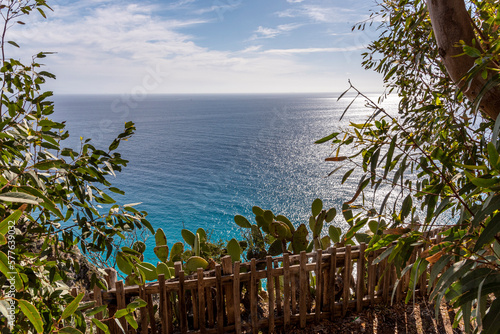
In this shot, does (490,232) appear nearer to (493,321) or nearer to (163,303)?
(493,321)

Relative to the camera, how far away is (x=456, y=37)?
1379 millimetres

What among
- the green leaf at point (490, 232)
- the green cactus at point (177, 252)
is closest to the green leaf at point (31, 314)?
the green leaf at point (490, 232)

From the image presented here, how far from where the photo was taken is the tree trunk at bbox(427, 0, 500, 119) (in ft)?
4.45

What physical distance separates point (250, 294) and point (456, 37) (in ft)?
10.2

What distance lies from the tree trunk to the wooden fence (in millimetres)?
2281

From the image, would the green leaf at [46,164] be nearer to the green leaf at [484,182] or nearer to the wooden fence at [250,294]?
the green leaf at [484,182]

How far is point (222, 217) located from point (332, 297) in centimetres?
1794

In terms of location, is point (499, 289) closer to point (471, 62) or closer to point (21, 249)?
point (471, 62)

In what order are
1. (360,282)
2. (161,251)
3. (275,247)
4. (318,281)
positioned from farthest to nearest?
(275,247) < (161,251) < (360,282) < (318,281)

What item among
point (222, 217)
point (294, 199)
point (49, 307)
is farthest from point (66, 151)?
point (294, 199)

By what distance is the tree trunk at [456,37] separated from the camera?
136 centimetres

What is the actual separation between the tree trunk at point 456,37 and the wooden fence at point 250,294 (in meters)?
2.28

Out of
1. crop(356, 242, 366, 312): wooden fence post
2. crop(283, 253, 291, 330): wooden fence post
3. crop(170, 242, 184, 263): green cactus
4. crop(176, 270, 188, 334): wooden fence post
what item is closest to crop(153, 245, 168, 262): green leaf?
crop(170, 242, 184, 263): green cactus

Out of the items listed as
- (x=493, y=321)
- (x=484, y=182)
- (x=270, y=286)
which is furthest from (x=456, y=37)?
(x=270, y=286)
